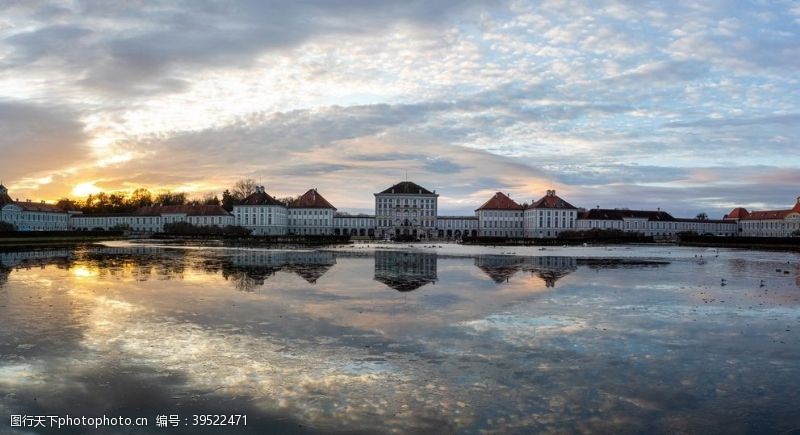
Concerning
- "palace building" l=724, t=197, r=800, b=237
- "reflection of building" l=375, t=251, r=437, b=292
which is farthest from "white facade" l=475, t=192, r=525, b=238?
"reflection of building" l=375, t=251, r=437, b=292

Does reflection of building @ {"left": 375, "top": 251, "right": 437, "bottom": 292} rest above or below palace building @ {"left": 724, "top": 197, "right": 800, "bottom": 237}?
below

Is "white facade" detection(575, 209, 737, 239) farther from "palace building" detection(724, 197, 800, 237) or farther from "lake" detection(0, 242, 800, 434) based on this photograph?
"lake" detection(0, 242, 800, 434)

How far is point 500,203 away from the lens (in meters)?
140

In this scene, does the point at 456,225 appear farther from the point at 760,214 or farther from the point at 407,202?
the point at 760,214

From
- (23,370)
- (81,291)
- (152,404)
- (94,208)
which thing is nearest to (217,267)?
(81,291)

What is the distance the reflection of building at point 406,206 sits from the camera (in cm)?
13262

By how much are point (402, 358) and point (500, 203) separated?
13262 centimetres

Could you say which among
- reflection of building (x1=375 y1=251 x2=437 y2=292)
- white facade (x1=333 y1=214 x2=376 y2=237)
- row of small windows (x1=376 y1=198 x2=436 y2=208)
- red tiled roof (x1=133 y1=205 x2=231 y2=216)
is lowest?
reflection of building (x1=375 y1=251 x2=437 y2=292)

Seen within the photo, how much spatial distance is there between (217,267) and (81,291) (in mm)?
9636

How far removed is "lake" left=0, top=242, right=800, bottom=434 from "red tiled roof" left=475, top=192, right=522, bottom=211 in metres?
120

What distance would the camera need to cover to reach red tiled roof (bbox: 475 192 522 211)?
139 metres

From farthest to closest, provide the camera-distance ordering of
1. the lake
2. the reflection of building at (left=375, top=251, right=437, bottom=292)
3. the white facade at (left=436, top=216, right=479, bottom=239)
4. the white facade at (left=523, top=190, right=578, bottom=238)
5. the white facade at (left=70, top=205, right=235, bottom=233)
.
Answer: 1. the white facade at (left=436, top=216, right=479, bottom=239)
2. the white facade at (left=523, top=190, right=578, bottom=238)
3. the white facade at (left=70, top=205, right=235, bottom=233)
4. the reflection of building at (left=375, top=251, right=437, bottom=292)
5. the lake

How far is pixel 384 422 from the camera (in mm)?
6941

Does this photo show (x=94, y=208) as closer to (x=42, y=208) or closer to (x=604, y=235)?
(x=42, y=208)
